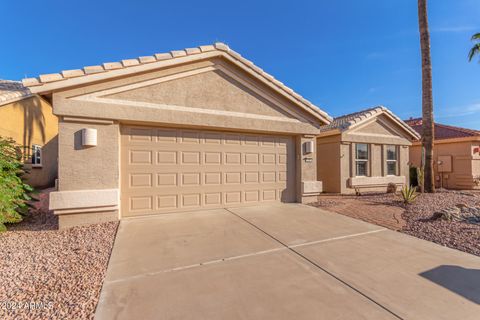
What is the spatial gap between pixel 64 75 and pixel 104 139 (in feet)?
5.49

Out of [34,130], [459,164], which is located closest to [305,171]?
[459,164]

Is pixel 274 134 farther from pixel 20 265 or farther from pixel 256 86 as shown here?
pixel 20 265

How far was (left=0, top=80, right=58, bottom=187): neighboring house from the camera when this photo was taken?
33.7ft

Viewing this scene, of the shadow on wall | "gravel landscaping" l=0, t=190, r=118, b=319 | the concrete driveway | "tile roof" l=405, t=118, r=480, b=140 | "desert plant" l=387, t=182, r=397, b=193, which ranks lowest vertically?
the shadow on wall

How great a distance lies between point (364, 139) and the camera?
11.4 meters

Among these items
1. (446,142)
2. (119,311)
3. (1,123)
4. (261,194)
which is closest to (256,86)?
(261,194)

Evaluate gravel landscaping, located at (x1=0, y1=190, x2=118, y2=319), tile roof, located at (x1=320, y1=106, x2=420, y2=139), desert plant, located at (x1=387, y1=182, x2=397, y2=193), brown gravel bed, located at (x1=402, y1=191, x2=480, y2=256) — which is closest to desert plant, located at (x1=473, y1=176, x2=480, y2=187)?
tile roof, located at (x1=320, y1=106, x2=420, y2=139)

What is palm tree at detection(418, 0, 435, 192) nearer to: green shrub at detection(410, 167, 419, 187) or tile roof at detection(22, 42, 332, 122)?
green shrub at detection(410, 167, 419, 187)

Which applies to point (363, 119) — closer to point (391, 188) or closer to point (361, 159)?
point (361, 159)

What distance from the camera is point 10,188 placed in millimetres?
4980

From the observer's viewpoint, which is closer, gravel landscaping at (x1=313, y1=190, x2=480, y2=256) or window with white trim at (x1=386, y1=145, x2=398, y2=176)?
gravel landscaping at (x1=313, y1=190, x2=480, y2=256)

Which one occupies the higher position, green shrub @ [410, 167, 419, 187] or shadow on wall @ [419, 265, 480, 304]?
green shrub @ [410, 167, 419, 187]

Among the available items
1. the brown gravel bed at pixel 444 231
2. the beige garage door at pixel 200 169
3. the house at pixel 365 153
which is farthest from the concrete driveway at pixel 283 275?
the house at pixel 365 153

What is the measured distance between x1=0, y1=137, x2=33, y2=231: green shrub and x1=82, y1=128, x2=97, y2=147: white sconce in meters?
1.61
